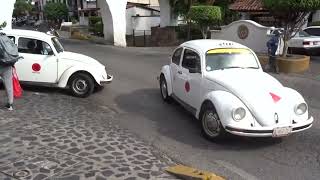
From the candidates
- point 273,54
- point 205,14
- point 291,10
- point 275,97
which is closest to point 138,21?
point 205,14

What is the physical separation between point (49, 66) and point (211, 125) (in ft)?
17.6

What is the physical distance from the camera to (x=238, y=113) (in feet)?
22.1

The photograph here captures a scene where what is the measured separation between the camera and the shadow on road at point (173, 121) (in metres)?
7.14

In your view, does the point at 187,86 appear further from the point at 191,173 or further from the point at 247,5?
the point at 247,5

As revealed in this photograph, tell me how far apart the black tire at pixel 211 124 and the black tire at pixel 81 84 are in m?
4.50

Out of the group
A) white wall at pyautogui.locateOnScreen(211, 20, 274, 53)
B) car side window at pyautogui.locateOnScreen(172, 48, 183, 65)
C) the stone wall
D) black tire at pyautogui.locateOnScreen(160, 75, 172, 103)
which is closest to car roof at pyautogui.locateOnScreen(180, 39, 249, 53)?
car side window at pyautogui.locateOnScreen(172, 48, 183, 65)

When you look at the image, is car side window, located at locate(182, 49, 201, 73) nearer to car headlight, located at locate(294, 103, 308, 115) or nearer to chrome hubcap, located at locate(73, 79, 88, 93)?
car headlight, located at locate(294, 103, 308, 115)

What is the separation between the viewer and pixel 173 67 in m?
9.75

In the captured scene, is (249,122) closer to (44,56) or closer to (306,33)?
(44,56)

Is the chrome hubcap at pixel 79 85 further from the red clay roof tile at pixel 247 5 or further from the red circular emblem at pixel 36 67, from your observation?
the red clay roof tile at pixel 247 5

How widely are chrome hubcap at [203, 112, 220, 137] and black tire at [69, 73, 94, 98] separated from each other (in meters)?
4.65

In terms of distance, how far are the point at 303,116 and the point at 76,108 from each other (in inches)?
201

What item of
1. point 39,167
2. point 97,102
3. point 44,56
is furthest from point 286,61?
point 39,167

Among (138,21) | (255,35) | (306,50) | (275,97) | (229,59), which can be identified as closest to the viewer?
(275,97)
